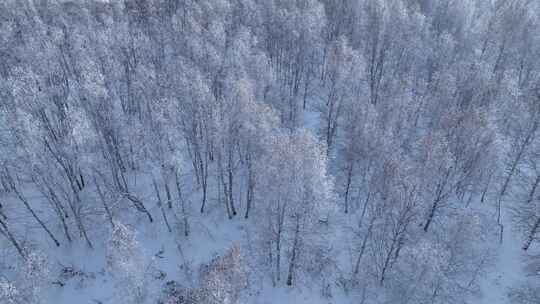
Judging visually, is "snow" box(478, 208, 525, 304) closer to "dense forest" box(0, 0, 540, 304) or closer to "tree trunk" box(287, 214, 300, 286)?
"dense forest" box(0, 0, 540, 304)

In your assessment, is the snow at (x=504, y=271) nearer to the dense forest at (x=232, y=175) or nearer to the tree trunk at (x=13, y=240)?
the dense forest at (x=232, y=175)

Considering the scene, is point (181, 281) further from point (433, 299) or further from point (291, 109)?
point (291, 109)

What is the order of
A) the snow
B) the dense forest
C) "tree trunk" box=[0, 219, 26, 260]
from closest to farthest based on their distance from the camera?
the dense forest < "tree trunk" box=[0, 219, 26, 260] < the snow

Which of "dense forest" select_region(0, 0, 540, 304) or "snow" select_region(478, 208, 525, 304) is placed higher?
"dense forest" select_region(0, 0, 540, 304)

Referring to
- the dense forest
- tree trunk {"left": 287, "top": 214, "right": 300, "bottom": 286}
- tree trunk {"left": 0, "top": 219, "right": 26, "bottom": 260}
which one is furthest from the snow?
tree trunk {"left": 0, "top": 219, "right": 26, "bottom": 260}

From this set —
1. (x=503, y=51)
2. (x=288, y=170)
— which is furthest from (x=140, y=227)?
(x=503, y=51)

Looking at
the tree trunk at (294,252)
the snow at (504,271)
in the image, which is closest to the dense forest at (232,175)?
the tree trunk at (294,252)

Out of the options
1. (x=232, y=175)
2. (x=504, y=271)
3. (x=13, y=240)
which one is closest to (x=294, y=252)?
(x=232, y=175)

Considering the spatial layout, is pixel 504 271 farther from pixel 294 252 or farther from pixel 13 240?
pixel 13 240
